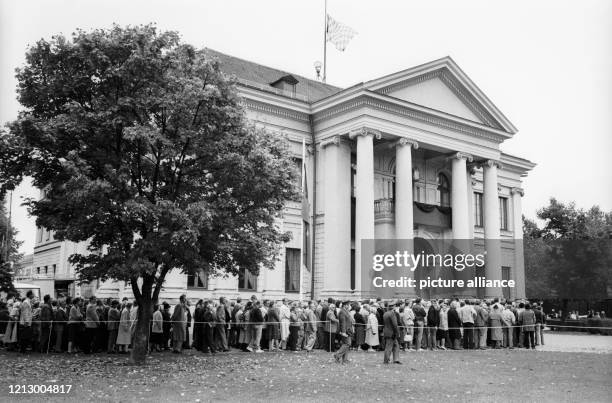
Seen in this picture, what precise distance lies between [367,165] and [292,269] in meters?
6.94

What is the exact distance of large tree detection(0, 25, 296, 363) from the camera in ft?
52.2

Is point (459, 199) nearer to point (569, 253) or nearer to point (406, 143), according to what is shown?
point (406, 143)

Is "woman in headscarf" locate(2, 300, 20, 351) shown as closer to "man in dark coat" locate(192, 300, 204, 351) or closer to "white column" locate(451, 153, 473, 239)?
"man in dark coat" locate(192, 300, 204, 351)

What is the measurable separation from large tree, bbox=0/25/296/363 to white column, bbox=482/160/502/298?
953 inches

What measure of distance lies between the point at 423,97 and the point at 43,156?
24859mm

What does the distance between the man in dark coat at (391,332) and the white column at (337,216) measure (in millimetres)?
13439

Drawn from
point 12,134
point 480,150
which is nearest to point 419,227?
point 480,150

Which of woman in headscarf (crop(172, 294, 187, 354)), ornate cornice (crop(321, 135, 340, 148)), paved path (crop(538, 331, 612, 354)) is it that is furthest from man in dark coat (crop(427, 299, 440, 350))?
ornate cornice (crop(321, 135, 340, 148))

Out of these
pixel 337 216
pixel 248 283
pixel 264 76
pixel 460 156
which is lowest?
pixel 248 283

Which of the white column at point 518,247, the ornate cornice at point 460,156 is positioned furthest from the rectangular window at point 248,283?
the white column at point 518,247

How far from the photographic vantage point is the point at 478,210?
4466 cm

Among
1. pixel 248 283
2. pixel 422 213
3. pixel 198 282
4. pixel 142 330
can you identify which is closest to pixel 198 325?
pixel 142 330

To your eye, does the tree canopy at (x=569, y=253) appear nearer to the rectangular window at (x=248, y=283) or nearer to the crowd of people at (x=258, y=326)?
the crowd of people at (x=258, y=326)

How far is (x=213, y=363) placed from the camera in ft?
59.9
